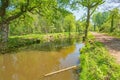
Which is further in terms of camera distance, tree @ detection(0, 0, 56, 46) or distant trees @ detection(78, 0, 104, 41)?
distant trees @ detection(78, 0, 104, 41)

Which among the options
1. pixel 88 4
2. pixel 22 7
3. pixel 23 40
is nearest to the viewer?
pixel 22 7

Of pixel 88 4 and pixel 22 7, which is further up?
pixel 88 4

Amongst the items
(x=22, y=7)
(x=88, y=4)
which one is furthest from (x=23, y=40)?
(x=88, y=4)

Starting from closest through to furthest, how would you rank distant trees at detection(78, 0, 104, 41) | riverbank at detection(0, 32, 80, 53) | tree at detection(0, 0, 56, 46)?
tree at detection(0, 0, 56, 46) → riverbank at detection(0, 32, 80, 53) → distant trees at detection(78, 0, 104, 41)

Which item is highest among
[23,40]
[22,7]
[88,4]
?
[88,4]

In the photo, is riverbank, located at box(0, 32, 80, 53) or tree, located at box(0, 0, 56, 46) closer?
tree, located at box(0, 0, 56, 46)

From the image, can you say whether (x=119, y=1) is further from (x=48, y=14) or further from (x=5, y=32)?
(x=5, y=32)

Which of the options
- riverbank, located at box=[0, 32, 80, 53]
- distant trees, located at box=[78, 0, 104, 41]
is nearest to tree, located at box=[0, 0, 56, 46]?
riverbank, located at box=[0, 32, 80, 53]

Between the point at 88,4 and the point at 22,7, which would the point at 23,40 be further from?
the point at 88,4

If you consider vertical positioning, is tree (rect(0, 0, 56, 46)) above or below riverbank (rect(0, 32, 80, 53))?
above

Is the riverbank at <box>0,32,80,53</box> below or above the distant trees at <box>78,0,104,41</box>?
below

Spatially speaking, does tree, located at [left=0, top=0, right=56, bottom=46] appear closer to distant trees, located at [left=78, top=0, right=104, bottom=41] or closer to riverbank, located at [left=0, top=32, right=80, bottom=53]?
riverbank, located at [left=0, top=32, right=80, bottom=53]

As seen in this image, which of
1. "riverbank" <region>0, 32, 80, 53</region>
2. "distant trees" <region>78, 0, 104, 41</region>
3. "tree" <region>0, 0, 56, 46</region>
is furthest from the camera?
"distant trees" <region>78, 0, 104, 41</region>

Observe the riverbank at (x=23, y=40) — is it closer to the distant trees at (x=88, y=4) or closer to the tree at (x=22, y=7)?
the tree at (x=22, y=7)
